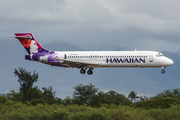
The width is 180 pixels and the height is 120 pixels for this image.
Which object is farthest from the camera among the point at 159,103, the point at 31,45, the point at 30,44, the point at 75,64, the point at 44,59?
the point at 30,44

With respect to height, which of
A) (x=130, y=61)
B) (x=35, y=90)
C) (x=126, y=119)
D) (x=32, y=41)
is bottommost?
(x=126, y=119)

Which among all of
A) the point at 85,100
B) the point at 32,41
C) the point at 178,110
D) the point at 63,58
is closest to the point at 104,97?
the point at 85,100

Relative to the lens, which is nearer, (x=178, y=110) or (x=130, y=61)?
(x=178, y=110)

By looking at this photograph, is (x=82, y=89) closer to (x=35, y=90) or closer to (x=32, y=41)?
(x=35, y=90)

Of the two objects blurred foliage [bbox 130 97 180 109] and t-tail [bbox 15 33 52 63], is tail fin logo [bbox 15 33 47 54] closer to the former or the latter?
t-tail [bbox 15 33 52 63]

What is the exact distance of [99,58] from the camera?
2247 inches

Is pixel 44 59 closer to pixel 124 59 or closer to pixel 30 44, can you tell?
pixel 30 44

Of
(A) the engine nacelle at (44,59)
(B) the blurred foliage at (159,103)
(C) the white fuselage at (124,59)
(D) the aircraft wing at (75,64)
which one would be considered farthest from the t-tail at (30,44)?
(B) the blurred foliage at (159,103)

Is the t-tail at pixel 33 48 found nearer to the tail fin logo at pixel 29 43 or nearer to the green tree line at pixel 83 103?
the tail fin logo at pixel 29 43

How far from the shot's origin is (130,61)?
5509 cm

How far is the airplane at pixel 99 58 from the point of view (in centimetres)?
5509

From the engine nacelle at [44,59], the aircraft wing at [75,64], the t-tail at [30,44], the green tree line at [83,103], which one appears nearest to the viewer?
the green tree line at [83,103]

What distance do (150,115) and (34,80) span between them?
38.3 metres

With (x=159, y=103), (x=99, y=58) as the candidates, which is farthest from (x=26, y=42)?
(x=159, y=103)
